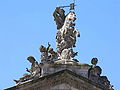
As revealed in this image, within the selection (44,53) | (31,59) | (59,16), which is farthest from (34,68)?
(59,16)

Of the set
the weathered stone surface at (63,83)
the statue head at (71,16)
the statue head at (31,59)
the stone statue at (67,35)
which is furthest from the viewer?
the statue head at (71,16)

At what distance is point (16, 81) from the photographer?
29344 millimetres

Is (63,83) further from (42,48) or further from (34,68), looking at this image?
(42,48)

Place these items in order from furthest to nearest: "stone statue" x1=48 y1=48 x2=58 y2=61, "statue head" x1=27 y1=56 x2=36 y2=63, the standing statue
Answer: the standing statue
"stone statue" x1=48 y1=48 x2=58 y2=61
"statue head" x1=27 y1=56 x2=36 y2=63

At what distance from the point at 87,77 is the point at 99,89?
142cm

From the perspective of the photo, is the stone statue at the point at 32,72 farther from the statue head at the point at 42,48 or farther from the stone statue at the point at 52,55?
the stone statue at the point at 52,55

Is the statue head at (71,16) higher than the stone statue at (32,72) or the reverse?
higher

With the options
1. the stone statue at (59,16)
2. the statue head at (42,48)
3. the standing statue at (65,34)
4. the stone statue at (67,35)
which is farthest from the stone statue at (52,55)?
the stone statue at (59,16)

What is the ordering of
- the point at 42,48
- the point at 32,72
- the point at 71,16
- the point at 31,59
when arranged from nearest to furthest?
1. the point at 32,72
2. the point at 31,59
3. the point at 42,48
4. the point at 71,16

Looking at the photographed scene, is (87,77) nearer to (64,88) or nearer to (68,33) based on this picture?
(64,88)

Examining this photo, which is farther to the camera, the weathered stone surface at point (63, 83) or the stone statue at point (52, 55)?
the stone statue at point (52, 55)

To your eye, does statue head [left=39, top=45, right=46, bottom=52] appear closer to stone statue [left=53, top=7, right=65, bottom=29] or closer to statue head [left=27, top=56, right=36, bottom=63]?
statue head [left=27, top=56, right=36, bottom=63]

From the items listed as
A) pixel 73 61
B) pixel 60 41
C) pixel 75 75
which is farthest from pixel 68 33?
pixel 75 75

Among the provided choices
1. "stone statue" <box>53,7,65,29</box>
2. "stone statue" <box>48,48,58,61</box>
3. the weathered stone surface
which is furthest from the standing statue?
the weathered stone surface
